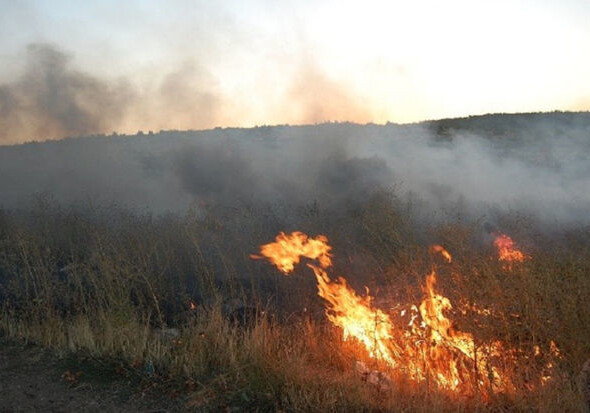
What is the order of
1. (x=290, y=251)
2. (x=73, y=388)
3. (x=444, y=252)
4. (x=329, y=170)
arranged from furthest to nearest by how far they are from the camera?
(x=329, y=170) → (x=290, y=251) → (x=444, y=252) → (x=73, y=388)

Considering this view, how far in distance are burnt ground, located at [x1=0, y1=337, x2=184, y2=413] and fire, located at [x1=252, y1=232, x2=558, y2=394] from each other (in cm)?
171

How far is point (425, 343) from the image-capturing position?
425 centimetres

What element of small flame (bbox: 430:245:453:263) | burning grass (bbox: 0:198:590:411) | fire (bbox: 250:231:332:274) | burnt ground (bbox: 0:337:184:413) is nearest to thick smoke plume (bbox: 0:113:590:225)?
burning grass (bbox: 0:198:590:411)

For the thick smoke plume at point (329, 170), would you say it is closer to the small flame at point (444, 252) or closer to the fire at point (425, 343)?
the small flame at point (444, 252)

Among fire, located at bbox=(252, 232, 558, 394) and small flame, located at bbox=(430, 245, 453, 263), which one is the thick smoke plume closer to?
small flame, located at bbox=(430, 245, 453, 263)

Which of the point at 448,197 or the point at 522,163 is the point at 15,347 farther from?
the point at 522,163

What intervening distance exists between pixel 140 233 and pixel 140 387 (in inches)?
160

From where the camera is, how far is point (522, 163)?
46.8 feet

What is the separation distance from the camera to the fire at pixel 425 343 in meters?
→ 3.89

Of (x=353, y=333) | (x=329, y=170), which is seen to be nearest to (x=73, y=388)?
(x=353, y=333)

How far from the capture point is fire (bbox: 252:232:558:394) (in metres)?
3.89

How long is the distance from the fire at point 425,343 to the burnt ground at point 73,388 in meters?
1.71

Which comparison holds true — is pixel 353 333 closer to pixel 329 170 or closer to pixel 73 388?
pixel 73 388

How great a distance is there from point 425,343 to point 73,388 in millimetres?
3040
